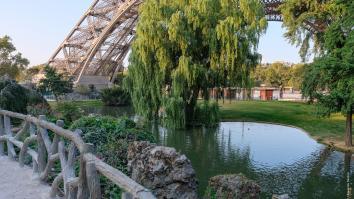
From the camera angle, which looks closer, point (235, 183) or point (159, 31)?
point (235, 183)

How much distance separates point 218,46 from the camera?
1889cm

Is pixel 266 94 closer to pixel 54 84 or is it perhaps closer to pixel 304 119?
pixel 304 119

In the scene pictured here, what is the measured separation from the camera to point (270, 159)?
506 inches

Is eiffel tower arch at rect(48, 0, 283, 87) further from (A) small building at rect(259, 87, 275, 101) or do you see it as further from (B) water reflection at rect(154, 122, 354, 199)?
(B) water reflection at rect(154, 122, 354, 199)

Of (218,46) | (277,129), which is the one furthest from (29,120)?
(277,129)

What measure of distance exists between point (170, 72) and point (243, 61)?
3505 millimetres

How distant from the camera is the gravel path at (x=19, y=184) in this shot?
5.39 meters

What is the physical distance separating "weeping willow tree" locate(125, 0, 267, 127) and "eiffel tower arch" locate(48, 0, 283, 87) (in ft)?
79.5

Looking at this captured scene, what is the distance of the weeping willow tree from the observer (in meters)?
18.3

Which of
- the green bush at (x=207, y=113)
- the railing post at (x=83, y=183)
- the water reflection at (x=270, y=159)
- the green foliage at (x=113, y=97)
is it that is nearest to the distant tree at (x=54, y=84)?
the green foliage at (x=113, y=97)

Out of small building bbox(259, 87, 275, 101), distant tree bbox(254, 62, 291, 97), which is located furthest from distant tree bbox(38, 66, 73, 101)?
distant tree bbox(254, 62, 291, 97)

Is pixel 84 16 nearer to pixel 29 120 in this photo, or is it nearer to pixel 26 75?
pixel 26 75

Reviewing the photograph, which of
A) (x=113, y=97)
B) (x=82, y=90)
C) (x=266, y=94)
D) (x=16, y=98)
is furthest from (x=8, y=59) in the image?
(x=16, y=98)

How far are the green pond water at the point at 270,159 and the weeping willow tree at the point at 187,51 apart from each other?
144 centimetres
